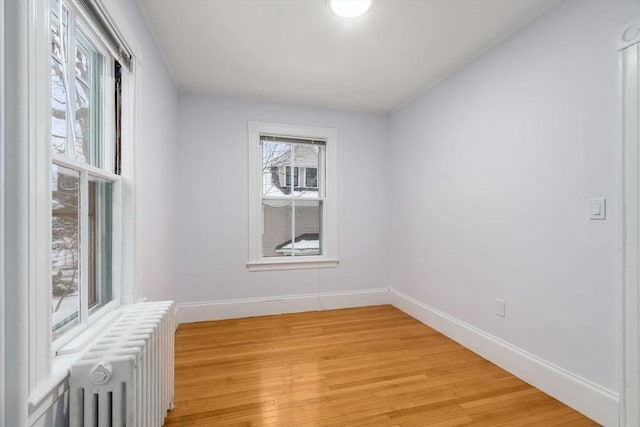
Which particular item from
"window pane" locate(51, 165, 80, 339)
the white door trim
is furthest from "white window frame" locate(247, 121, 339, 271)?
the white door trim

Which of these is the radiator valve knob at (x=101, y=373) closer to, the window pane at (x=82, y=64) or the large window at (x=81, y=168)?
the large window at (x=81, y=168)

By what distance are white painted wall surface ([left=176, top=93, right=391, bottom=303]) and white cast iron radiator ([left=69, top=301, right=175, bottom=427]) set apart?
1835mm

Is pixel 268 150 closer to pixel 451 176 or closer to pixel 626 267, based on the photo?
pixel 451 176

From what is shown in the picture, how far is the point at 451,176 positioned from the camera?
2768 mm

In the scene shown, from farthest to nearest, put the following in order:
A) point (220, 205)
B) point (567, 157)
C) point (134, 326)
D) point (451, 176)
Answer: point (220, 205), point (451, 176), point (567, 157), point (134, 326)

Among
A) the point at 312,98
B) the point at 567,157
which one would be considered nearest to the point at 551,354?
the point at 567,157

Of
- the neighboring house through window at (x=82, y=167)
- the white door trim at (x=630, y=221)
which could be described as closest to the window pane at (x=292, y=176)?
the neighboring house through window at (x=82, y=167)

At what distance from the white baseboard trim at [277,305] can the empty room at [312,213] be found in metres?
0.03

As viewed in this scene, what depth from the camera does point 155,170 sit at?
2258 mm

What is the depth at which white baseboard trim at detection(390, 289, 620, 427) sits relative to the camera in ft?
5.27

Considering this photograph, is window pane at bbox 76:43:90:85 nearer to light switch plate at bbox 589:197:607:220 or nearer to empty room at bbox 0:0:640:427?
empty room at bbox 0:0:640:427

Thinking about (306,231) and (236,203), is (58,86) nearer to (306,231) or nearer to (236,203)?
(236,203)

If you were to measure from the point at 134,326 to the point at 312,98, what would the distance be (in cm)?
287

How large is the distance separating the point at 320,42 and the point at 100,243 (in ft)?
6.87
